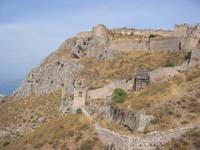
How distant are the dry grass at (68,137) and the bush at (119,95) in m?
2.70

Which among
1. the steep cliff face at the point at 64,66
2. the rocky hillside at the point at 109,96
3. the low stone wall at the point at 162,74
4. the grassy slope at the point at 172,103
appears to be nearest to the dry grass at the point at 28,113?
the rocky hillside at the point at 109,96

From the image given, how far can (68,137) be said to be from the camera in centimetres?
3481

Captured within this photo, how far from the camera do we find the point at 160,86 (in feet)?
111

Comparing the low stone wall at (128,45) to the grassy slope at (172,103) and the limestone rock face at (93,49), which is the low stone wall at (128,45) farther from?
the grassy slope at (172,103)

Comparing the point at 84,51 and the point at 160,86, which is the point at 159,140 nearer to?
the point at 160,86

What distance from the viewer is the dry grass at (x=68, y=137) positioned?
104 feet

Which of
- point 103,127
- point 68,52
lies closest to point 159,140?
point 103,127

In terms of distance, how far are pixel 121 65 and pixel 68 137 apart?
79.5ft

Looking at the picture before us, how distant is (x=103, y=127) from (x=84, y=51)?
34626mm

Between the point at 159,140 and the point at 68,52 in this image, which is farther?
the point at 68,52

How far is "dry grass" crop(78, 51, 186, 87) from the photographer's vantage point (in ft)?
174

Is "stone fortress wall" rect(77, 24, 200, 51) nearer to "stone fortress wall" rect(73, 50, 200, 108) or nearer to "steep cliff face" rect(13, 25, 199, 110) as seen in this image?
"steep cliff face" rect(13, 25, 199, 110)

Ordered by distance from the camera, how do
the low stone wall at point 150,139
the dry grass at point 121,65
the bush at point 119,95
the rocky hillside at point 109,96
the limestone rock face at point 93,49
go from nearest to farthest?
the low stone wall at point 150,139, the rocky hillside at point 109,96, the bush at point 119,95, the dry grass at point 121,65, the limestone rock face at point 93,49

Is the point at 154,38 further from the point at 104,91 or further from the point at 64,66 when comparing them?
the point at 104,91
